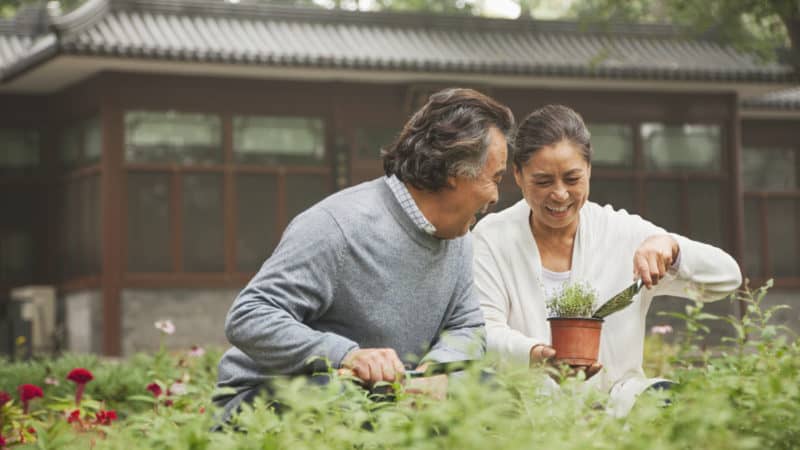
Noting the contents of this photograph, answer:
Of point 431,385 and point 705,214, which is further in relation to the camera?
point 705,214

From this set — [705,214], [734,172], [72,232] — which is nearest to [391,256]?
[72,232]

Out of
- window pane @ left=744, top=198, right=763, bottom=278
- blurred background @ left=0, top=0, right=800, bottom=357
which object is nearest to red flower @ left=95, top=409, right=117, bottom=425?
blurred background @ left=0, top=0, right=800, bottom=357

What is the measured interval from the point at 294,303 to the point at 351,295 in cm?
22

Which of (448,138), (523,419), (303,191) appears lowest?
(523,419)

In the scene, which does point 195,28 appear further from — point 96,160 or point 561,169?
point 561,169

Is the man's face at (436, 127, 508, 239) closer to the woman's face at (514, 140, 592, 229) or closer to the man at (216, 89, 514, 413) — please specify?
the man at (216, 89, 514, 413)

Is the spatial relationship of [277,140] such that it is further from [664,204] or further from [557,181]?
[557,181]

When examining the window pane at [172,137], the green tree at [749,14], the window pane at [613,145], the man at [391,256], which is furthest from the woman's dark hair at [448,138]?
the window pane at [613,145]

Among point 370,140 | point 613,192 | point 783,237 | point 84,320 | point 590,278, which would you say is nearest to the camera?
point 590,278

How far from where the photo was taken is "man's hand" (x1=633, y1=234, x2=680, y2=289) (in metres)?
3.61

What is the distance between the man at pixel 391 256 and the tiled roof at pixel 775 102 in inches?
561

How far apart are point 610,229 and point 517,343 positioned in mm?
696

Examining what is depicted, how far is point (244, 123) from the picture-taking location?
47.3 feet

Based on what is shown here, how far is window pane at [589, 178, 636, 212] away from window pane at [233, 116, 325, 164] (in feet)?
11.3
